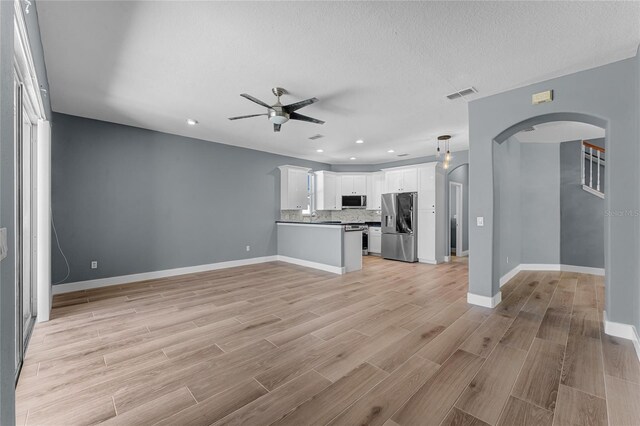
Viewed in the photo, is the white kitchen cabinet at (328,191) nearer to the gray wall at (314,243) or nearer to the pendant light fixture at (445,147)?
the gray wall at (314,243)

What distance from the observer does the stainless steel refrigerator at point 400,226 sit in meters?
6.69

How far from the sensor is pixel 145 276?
4871 millimetres

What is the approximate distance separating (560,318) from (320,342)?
2801 mm

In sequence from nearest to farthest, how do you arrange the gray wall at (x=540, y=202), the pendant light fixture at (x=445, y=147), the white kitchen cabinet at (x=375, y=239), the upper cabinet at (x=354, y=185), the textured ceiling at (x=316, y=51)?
the textured ceiling at (x=316, y=51)
the pendant light fixture at (x=445, y=147)
the gray wall at (x=540, y=202)
the white kitchen cabinet at (x=375, y=239)
the upper cabinet at (x=354, y=185)

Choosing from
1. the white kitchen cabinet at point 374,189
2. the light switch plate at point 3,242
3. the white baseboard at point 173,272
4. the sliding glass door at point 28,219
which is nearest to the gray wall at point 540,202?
the white kitchen cabinet at point 374,189

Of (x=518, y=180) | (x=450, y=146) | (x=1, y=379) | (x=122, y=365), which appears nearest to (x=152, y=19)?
(x=1, y=379)

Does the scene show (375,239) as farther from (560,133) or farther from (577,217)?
(560,133)

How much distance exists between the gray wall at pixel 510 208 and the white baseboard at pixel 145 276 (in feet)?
16.1

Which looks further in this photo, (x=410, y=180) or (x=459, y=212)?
(x=459, y=212)

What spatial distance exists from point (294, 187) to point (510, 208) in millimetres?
4740

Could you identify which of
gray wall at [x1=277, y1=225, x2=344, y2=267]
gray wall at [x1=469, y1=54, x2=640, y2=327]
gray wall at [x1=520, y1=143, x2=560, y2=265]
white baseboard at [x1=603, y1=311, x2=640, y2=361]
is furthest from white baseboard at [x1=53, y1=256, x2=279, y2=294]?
gray wall at [x1=520, y1=143, x2=560, y2=265]

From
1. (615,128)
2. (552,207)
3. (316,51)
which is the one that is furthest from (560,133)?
(316,51)

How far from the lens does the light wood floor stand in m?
1.67

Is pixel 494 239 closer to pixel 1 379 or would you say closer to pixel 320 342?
pixel 320 342
